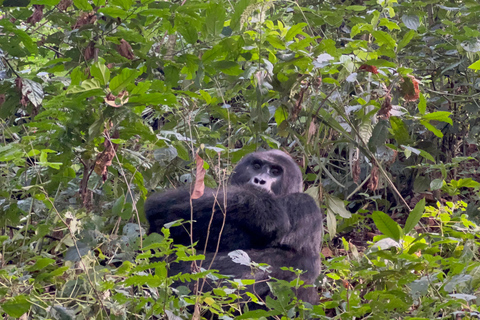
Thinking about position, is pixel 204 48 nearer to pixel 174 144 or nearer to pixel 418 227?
pixel 174 144

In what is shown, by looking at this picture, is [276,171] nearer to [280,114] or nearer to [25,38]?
[280,114]

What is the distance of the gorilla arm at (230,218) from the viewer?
10.6 feet

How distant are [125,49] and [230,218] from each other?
123cm

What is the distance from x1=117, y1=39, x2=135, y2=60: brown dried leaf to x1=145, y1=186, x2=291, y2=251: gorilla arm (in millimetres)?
964

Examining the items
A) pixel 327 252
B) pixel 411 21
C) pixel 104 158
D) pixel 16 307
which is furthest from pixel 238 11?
pixel 327 252

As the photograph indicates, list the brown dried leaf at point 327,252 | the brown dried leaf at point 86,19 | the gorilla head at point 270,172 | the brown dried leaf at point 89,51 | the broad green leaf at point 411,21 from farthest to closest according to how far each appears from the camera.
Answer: the brown dried leaf at point 327,252 < the broad green leaf at point 411,21 < the gorilla head at point 270,172 < the brown dried leaf at point 89,51 < the brown dried leaf at point 86,19

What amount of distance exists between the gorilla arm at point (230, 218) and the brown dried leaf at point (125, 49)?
3.16 ft

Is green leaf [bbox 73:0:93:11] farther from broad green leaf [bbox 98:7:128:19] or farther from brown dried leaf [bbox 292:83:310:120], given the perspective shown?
brown dried leaf [bbox 292:83:310:120]

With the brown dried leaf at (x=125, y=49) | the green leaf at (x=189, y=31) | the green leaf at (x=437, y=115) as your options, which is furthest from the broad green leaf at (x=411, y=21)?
the brown dried leaf at (x=125, y=49)

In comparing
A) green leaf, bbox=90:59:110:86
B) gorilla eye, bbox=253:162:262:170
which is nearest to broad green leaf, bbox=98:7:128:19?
green leaf, bbox=90:59:110:86

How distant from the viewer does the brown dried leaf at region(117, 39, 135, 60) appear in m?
2.85

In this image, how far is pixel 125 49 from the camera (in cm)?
286

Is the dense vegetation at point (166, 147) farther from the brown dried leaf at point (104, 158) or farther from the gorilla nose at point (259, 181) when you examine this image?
the gorilla nose at point (259, 181)

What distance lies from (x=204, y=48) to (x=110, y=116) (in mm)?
879
